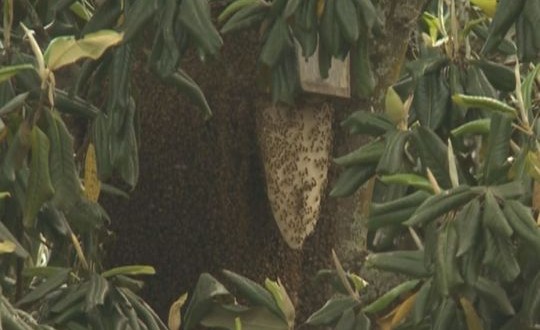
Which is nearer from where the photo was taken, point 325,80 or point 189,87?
point 189,87

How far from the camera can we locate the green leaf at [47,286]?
283 cm

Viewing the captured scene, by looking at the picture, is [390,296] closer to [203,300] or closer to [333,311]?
[333,311]

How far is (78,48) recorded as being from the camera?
274 cm

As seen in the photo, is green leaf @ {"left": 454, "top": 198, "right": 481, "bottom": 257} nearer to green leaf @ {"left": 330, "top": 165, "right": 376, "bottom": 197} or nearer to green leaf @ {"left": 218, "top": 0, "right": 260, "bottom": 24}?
green leaf @ {"left": 330, "top": 165, "right": 376, "bottom": 197}

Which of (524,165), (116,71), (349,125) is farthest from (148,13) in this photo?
(524,165)

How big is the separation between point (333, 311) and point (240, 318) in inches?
6.2

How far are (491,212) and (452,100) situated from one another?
1.44 ft

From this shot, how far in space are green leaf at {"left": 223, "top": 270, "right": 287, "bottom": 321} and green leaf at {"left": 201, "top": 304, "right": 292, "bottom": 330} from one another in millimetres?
14

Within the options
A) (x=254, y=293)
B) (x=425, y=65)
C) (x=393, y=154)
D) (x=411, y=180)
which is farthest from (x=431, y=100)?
(x=254, y=293)

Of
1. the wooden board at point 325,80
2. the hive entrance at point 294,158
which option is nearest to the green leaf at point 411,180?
the wooden board at point 325,80

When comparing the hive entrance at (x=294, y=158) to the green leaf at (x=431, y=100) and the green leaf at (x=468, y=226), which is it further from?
the green leaf at (x=468, y=226)

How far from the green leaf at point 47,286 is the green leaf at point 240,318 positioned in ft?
0.74

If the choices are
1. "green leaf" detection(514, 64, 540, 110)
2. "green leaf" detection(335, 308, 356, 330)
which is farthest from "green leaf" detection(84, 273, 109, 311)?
"green leaf" detection(514, 64, 540, 110)

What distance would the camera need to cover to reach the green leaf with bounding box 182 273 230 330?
282cm
